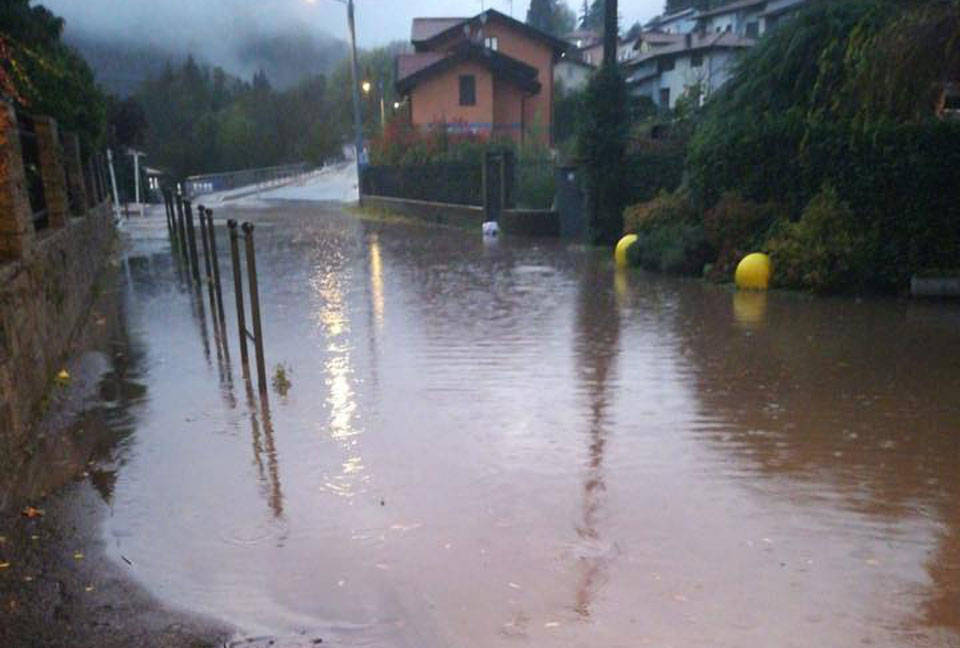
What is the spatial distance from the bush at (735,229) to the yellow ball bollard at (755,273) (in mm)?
699

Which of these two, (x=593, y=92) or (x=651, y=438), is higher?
(x=593, y=92)

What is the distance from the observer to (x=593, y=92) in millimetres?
18766

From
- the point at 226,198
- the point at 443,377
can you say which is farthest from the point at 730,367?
the point at 226,198

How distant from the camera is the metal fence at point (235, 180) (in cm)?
4716

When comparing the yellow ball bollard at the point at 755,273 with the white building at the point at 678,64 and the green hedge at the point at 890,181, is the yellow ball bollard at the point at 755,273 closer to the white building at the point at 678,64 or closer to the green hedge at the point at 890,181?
the green hedge at the point at 890,181

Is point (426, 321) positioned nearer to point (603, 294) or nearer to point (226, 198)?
point (603, 294)

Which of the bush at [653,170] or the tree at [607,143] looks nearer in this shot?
the bush at [653,170]

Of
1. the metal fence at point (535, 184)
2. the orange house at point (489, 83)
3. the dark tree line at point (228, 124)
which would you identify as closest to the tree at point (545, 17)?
the dark tree line at point (228, 124)

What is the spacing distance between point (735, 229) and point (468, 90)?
32236 millimetres

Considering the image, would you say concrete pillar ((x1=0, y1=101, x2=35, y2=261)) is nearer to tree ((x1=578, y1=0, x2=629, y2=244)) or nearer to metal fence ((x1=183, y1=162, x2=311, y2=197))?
tree ((x1=578, y1=0, x2=629, y2=244))

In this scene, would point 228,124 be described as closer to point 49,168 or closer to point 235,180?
point 235,180

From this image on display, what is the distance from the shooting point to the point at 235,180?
174 ft

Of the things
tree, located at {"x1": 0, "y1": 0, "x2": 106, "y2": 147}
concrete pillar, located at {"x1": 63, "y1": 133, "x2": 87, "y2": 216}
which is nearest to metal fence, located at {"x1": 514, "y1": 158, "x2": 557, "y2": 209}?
tree, located at {"x1": 0, "y1": 0, "x2": 106, "y2": 147}

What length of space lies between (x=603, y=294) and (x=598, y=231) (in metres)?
6.48
